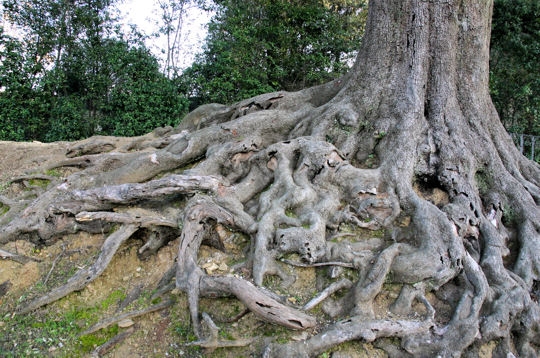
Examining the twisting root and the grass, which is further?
the twisting root

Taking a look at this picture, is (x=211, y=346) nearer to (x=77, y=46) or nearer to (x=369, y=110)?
(x=369, y=110)

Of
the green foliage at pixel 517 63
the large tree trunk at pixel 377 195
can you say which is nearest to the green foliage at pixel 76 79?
the large tree trunk at pixel 377 195

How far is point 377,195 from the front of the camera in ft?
15.5

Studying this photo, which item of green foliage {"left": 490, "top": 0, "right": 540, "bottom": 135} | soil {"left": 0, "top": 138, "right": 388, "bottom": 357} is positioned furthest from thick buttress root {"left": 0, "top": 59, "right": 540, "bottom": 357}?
green foliage {"left": 490, "top": 0, "right": 540, "bottom": 135}

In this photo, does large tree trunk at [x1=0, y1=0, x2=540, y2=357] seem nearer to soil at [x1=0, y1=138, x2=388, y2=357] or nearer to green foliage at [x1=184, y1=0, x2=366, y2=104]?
soil at [x1=0, y1=138, x2=388, y2=357]

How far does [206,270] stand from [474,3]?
5.34m

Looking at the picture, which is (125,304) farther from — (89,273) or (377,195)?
(377,195)

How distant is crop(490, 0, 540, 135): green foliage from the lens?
466 inches

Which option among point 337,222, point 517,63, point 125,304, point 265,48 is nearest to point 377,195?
point 337,222

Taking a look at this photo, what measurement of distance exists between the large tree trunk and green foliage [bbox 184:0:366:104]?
19.3 feet

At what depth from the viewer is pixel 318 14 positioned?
12.9 m

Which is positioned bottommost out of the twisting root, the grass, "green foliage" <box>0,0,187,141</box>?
the grass

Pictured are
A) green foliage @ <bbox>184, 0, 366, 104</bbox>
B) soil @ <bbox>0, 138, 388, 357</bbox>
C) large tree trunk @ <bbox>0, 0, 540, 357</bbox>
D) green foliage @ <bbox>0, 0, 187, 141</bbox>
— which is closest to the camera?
soil @ <bbox>0, 138, 388, 357</bbox>

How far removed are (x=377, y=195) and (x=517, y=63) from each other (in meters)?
10.6
